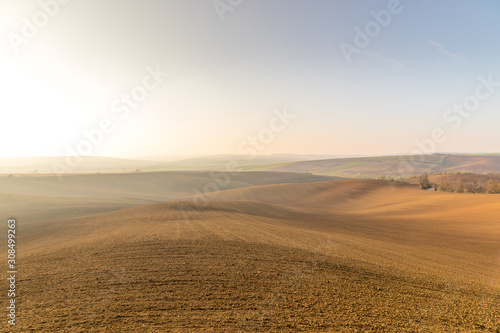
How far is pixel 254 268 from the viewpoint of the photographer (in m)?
6.71

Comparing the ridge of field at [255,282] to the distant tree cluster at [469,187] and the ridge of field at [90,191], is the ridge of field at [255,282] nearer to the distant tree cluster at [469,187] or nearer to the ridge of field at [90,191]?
the ridge of field at [90,191]

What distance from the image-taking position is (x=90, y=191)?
1750 inches

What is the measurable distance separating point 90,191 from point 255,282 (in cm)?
Result: 4876

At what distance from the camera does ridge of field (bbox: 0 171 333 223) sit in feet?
71.1

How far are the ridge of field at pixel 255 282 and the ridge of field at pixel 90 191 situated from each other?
11601mm

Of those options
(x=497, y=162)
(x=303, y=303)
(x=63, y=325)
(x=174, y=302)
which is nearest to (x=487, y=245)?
(x=303, y=303)

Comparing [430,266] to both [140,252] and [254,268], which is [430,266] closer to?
[254,268]

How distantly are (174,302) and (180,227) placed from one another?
23.5 ft

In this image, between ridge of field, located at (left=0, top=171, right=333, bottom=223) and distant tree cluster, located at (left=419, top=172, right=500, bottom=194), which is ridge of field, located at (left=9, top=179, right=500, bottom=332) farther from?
distant tree cluster, located at (left=419, top=172, right=500, bottom=194)

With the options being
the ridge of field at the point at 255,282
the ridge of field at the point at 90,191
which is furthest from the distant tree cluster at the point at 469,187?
the ridge of field at the point at 90,191

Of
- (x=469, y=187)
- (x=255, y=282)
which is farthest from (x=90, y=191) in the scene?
(x=469, y=187)

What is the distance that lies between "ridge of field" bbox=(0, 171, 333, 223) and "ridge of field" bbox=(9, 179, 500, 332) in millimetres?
11601

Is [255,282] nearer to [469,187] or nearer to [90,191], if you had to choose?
[469,187]

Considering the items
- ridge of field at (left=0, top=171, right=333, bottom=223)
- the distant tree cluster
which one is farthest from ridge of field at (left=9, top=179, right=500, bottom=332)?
the distant tree cluster
